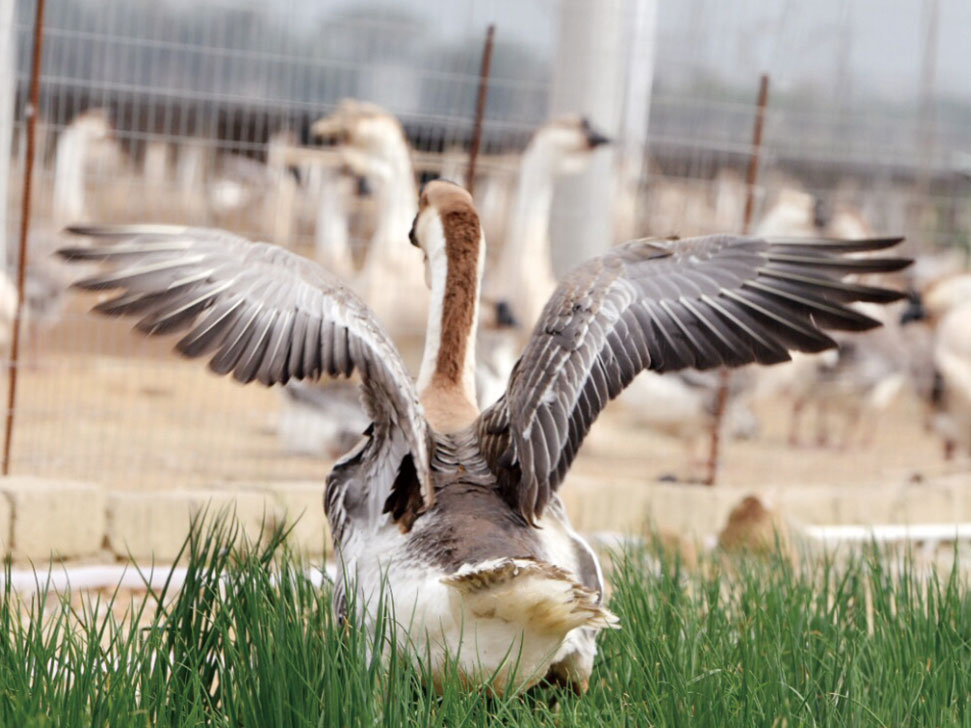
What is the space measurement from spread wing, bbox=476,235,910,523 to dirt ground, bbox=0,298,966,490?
3217 mm

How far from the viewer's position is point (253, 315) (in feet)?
11.2

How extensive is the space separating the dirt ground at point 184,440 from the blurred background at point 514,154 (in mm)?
40

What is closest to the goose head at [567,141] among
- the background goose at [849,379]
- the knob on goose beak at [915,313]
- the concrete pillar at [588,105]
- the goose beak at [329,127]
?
the concrete pillar at [588,105]

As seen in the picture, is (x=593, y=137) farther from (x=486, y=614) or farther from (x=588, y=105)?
(x=486, y=614)

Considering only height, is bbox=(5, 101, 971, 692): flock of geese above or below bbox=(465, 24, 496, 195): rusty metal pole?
below

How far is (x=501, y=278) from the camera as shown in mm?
9656

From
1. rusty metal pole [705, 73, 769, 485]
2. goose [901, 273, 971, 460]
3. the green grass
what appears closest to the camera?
the green grass

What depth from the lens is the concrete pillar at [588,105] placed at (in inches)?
344

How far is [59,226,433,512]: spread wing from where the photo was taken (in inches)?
130

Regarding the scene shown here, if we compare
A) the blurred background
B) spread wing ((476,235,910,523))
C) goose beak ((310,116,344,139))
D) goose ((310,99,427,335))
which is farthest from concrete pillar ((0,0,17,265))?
spread wing ((476,235,910,523))

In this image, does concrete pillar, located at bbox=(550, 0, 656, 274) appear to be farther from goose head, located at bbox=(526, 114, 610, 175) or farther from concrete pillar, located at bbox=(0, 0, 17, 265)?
concrete pillar, located at bbox=(0, 0, 17, 265)

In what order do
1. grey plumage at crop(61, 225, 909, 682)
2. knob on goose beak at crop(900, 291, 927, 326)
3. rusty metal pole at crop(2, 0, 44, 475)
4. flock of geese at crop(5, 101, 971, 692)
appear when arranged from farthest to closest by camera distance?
knob on goose beak at crop(900, 291, 927, 326) < rusty metal pole at crop(2, 0, 44, 475) < grey plumage at crop(61, 225, 909, 682) < flock of geese at crop(5, 101, 971, 692)

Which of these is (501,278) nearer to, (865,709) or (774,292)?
(774,292)

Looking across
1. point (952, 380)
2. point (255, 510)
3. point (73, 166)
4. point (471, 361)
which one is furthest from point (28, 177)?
point (73, 166)
